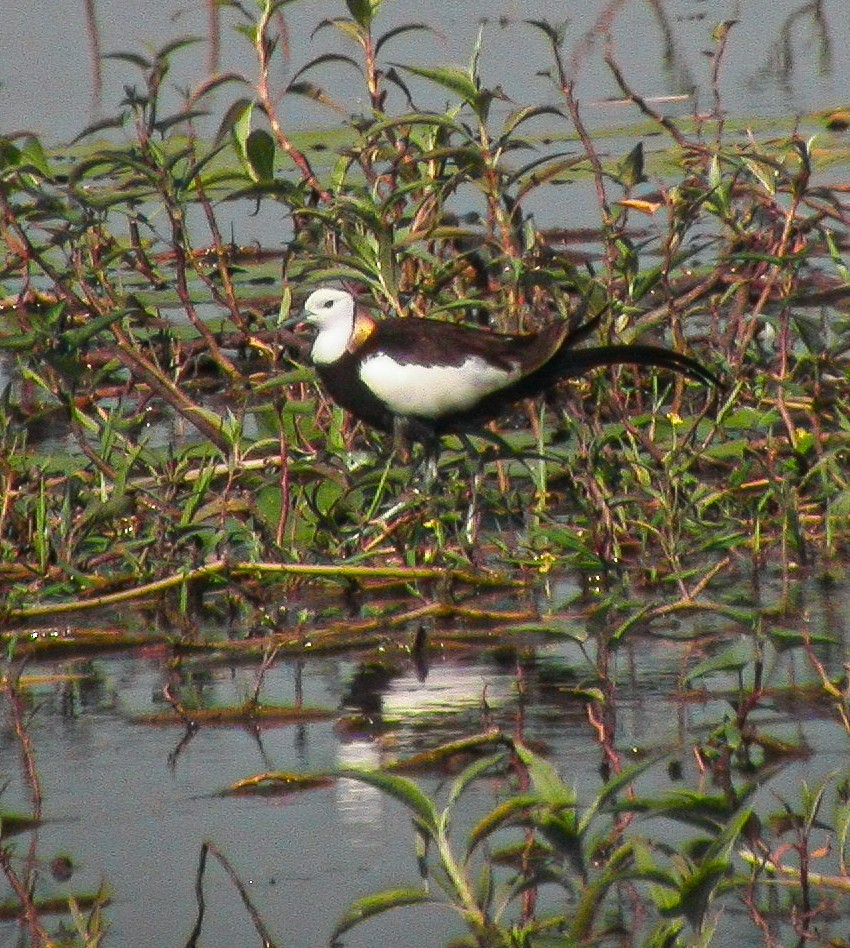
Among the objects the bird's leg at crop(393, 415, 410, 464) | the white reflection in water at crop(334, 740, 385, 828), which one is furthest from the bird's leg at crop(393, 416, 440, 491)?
the white reflection in water at crop(334, 740, 385, 828)

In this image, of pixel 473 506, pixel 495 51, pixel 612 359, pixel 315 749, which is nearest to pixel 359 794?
pixel 315 749

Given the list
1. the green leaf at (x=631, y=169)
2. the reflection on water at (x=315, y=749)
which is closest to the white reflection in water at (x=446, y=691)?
the reflection on water at (x=315, y=749)

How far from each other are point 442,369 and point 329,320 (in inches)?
19.1

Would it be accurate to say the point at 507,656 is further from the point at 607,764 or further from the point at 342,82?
the point at 342,82

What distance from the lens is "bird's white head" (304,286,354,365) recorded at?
5.77 metres

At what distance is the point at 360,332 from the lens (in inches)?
229

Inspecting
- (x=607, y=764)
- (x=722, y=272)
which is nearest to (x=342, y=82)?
(x=722, y=272)

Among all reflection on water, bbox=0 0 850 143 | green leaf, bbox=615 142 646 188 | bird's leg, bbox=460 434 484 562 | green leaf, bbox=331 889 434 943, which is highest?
reflection on water, bbox=0 0 850 143

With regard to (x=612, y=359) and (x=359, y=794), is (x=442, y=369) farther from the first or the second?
(x=359, y=794)

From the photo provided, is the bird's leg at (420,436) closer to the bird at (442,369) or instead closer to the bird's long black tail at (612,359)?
the bird at (442,369)

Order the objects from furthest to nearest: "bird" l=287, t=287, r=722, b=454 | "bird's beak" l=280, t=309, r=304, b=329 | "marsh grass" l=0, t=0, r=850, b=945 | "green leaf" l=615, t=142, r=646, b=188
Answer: "bird's beak" l=280, t=309, r=304, b=329, "green leaf" l=615, t=142, r=646, b=188, "bird" l=287, t=287, r=722, b=454, "marsh grass" l=0, t=0, r=850, b=945

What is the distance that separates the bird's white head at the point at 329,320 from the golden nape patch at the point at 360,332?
0.05 feet

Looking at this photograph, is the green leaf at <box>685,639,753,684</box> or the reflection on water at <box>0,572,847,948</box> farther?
the green leaf at <box>685,639,753,684</box>

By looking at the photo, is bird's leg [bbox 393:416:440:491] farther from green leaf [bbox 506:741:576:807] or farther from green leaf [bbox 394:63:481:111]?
green leaf [bbox 506:741:576:807]
